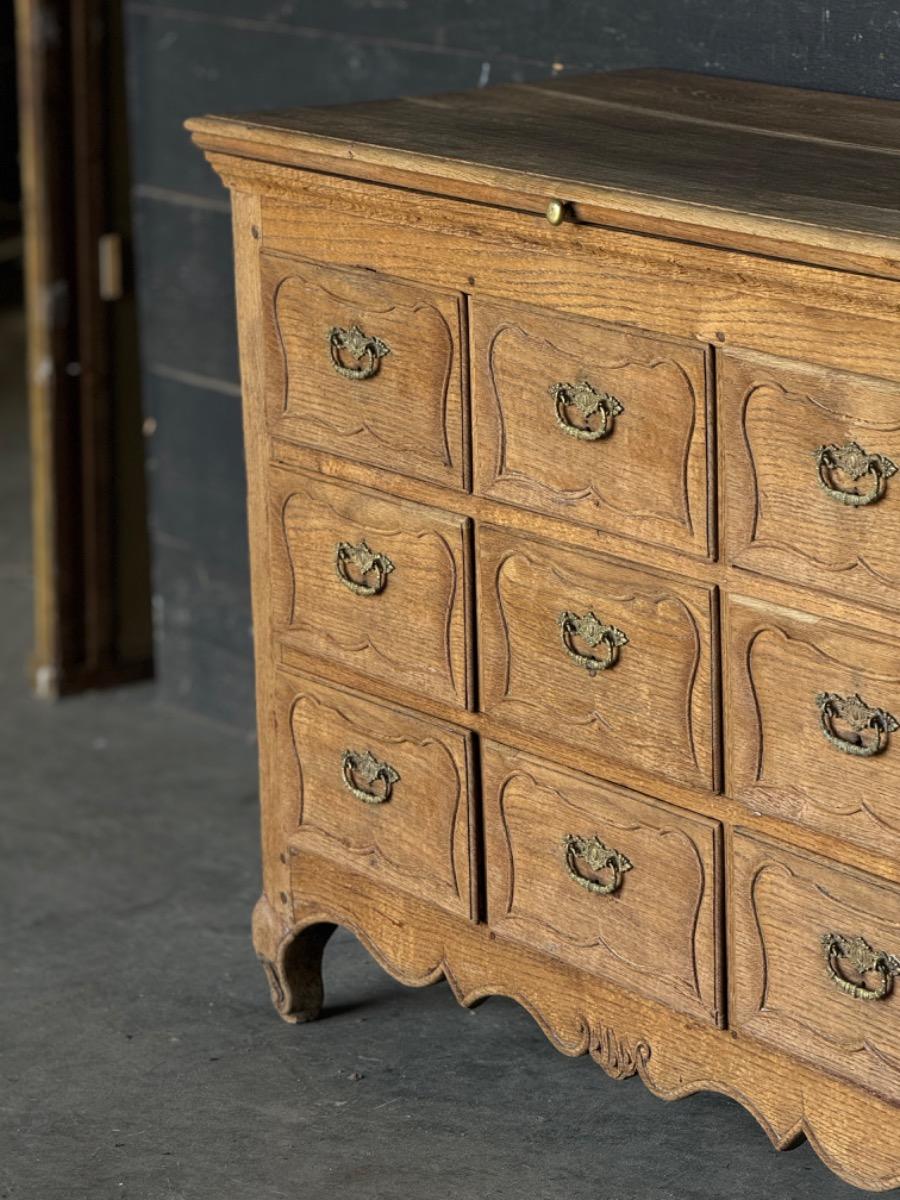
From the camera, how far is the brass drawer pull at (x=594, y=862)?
260 cm

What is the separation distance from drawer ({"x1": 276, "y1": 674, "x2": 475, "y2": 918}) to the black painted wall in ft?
3.42

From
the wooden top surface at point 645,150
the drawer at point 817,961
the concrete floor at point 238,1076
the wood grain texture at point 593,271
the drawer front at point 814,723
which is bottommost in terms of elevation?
the concrete floor at point 238,1076

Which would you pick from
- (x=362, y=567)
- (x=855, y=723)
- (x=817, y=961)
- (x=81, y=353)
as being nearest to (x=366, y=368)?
(x=362, y=567)

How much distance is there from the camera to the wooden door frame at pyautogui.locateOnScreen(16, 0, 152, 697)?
13.5ft

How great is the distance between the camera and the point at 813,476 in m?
2.27

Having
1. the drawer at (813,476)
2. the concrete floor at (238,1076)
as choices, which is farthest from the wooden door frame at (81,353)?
the drawer at (813,476)

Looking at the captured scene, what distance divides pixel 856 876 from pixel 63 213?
2421 mm

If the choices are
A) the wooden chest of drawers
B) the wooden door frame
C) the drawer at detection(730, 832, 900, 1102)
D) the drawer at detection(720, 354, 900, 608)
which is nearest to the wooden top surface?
the wooden chest of drawers

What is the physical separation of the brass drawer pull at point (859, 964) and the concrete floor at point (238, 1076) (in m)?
0.44

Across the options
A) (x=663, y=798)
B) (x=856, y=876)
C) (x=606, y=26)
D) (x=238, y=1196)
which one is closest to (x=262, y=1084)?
(x=238, y=1196)

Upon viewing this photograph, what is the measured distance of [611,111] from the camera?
2814 mm

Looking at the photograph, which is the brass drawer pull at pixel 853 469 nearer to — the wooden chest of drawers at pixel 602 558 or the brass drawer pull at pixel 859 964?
the wooden chest of drawers at pixel 602 558

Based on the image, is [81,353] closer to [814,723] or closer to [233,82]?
[233,82]

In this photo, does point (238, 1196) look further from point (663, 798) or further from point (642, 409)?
point (642, 409)
